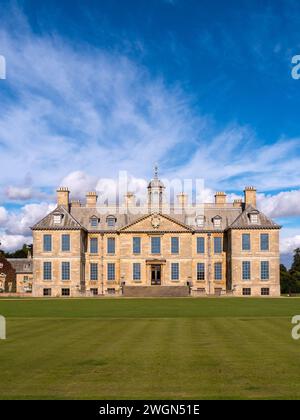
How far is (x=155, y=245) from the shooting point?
57.5m

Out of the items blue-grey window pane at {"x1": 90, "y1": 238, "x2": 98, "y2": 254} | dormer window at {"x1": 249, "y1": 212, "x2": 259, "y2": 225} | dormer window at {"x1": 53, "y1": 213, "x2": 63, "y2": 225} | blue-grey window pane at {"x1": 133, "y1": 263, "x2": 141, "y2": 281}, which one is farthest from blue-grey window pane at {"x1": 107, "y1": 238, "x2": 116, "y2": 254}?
dormer window at {"x1": 249, "y1": 212, "x2": 259, "y2": 225}

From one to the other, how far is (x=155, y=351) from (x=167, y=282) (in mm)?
44658

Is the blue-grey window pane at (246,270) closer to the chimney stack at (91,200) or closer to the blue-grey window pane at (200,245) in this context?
the blue-grey window pane at (200,245)

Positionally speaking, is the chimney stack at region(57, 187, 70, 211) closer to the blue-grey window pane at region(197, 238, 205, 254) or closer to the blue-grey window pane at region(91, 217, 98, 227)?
the blue-grey window pane at region(91, 217, 98, 227)

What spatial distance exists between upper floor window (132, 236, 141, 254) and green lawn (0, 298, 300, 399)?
3903 cm

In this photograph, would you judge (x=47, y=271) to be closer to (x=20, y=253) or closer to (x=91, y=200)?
(x=91, y=200)

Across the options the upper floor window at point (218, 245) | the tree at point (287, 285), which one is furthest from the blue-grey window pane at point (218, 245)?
the tree at point (287, 285)

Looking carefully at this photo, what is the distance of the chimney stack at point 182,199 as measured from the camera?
6059 cm

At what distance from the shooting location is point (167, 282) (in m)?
57.2

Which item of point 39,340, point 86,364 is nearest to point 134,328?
point 39,340

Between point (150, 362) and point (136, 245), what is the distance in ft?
152

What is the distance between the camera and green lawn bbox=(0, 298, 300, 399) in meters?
8.95

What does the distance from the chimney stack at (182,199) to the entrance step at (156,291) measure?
10957 millimetres

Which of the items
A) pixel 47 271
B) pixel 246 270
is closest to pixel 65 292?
pixel 47 271
